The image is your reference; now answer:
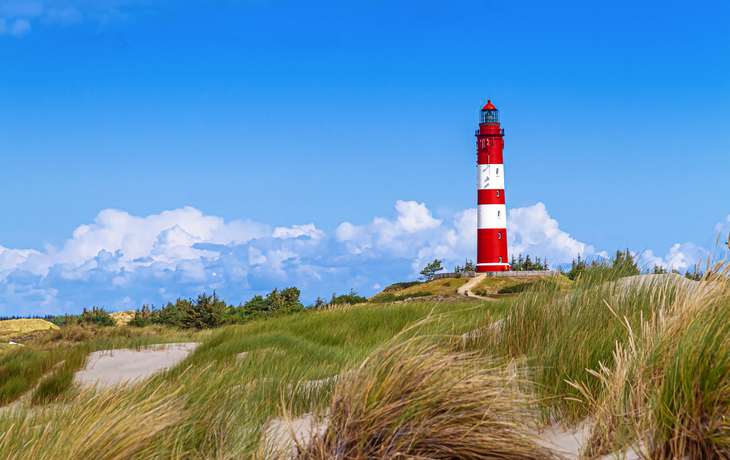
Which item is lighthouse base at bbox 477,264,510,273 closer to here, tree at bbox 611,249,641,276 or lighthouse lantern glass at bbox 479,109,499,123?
lighthouse lantern glass at bbox 479,109,499,123

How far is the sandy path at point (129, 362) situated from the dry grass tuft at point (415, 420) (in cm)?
629

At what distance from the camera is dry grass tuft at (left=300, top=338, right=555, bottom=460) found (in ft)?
10.4

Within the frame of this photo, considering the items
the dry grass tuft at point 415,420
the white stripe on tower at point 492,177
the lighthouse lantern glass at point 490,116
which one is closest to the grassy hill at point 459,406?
the dry grass tuft at point 415,420

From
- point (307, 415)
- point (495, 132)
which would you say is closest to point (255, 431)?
point (307, 415)

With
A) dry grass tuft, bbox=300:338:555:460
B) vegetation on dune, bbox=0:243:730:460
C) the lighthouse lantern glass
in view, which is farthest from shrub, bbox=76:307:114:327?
the lighthouse lantern glass

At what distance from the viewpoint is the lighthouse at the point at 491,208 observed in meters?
38.0

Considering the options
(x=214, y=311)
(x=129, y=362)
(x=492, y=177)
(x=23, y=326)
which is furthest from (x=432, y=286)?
(x=129, y=362)

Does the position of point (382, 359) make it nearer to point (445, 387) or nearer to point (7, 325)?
point (445, 387)

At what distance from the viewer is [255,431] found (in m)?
3.80

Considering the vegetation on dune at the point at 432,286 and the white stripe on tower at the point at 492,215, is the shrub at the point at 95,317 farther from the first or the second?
the white stripe on tower at the point at 492,215

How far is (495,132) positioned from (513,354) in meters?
35.0

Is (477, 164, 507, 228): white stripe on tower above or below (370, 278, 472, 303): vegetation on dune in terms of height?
above

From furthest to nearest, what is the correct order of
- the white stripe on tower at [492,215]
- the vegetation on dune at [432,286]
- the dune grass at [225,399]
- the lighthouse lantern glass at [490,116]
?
the lighthouse lantern glass at [490,116] < the white stripe on tower at [492,215] < the vegetation on dune at [432,286] < the dune grass at [225,399]

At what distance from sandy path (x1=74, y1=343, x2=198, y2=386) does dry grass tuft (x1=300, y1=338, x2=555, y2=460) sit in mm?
6286
